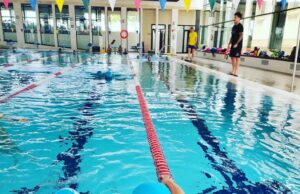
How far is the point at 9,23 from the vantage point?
1989 cm

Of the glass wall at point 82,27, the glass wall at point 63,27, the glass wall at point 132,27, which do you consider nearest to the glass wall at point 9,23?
the glass wall at point 63,27

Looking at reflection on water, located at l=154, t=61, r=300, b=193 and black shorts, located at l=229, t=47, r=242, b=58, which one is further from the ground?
black shorts, located at l=229, t=47, r=242, b=58

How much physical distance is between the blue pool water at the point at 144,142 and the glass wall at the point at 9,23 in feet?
57.5

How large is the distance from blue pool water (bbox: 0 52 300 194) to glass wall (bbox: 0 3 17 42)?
57.5ft

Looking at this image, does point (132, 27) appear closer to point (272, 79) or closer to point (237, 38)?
point (237, 38)

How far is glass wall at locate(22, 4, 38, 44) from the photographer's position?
19.8 m

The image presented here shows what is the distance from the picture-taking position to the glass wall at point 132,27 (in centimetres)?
2041

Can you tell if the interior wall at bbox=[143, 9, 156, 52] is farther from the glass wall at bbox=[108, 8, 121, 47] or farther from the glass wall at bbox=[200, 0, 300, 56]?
the glass wall at bbox=[200, 0, 300, 56]

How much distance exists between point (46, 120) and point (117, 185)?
1.93 metres

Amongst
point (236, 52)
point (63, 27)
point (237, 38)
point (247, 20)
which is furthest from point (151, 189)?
point (63, 27)

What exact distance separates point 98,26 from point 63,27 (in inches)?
111

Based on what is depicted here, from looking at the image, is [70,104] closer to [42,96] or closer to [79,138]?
[42,96]

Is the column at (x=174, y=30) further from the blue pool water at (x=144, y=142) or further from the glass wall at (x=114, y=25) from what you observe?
the blue pool water at (x=144, y=142)

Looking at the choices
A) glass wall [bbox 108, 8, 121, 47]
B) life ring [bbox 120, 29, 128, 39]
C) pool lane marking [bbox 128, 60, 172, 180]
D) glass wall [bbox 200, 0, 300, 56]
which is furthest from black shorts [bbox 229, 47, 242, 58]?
glass wall [bbox 108, 8, 121, 47]
